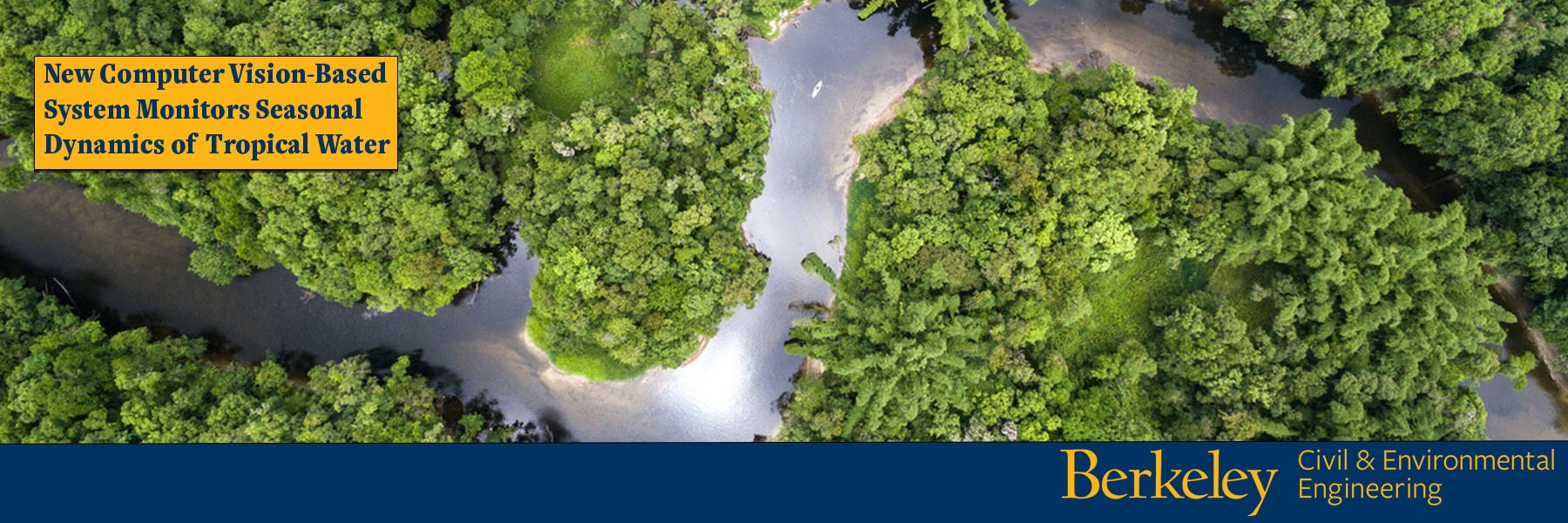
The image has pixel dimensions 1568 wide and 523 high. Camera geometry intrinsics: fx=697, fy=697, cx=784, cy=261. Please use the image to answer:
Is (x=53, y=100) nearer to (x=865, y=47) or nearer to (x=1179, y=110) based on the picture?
(x=865, y=47)

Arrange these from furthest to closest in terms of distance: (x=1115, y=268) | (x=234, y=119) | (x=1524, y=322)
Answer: (x=1524, y=322), (x=1115, y=268), (x=234, y=119)

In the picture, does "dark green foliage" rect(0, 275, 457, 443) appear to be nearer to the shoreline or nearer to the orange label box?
the orange label box

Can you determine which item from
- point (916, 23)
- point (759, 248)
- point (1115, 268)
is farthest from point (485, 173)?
point (1115, 268)

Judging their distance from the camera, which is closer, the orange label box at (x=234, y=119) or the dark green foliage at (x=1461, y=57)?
the dark green foliage at (x=1461, y=57)

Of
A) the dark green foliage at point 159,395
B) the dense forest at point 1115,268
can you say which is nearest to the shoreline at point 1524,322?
the dense forest at point 1115,268

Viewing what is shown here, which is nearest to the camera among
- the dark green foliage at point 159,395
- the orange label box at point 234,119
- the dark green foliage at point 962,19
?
the dark green foliage at point 159,395

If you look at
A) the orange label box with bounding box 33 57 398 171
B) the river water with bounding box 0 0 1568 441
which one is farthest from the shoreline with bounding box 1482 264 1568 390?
the orange label box with bounding box 33 57 398 171

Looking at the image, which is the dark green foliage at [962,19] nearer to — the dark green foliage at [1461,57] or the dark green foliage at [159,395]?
the dark green foliage at [1461,57]

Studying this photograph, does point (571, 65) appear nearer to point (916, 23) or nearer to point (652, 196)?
point (652, 196)
